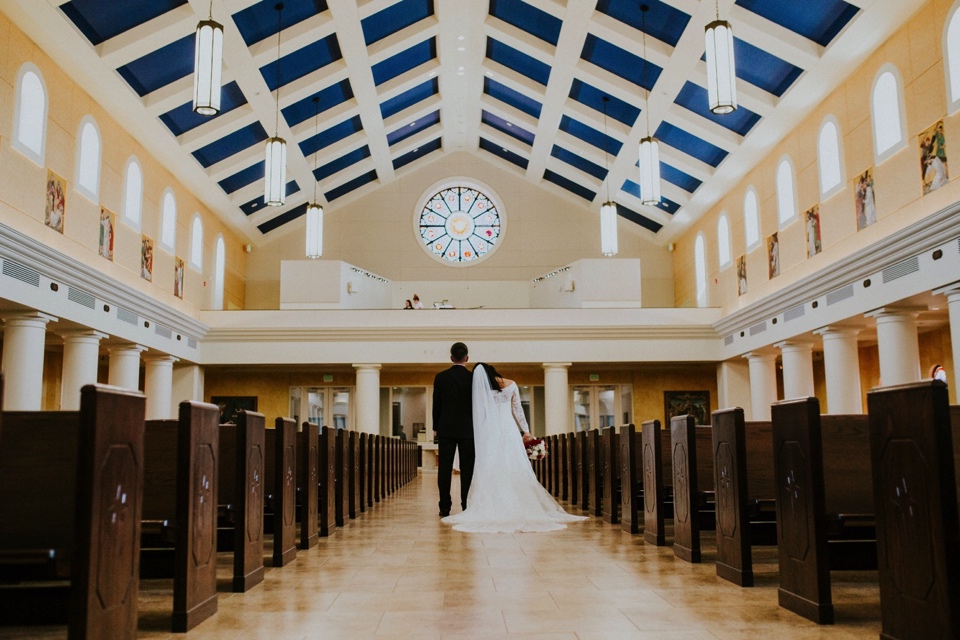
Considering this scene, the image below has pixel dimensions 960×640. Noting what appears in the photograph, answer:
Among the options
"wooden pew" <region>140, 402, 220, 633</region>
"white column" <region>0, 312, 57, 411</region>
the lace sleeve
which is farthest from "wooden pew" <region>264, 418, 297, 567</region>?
"white column" <region>0, 312, 57, 411</region>

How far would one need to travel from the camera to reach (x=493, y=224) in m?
24.3

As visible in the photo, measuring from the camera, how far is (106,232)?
14375 millimetres

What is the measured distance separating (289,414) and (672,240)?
1177cm

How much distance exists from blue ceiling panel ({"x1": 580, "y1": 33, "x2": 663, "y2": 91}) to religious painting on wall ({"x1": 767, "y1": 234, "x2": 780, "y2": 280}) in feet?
13.0

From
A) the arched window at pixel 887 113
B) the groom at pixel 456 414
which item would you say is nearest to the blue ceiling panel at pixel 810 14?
the arched window at pixel 887 113

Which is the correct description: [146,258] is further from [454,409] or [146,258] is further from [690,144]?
[690,144]

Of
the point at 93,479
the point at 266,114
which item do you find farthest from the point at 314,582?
the point at 266,114

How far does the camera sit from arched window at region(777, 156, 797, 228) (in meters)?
15.7

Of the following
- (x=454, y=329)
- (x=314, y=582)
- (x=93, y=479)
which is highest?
(x=454, y=329)

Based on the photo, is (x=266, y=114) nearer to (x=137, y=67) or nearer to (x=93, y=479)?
(x=137, y=67)

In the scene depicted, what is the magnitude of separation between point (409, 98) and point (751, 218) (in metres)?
8.60

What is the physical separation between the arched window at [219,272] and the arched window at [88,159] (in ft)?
21.7

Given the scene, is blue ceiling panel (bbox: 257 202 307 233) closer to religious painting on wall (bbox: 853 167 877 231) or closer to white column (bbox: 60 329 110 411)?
white column (bbox: 60 329 110 411)

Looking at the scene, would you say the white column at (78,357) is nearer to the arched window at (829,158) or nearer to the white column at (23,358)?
the white column at (23,358)
